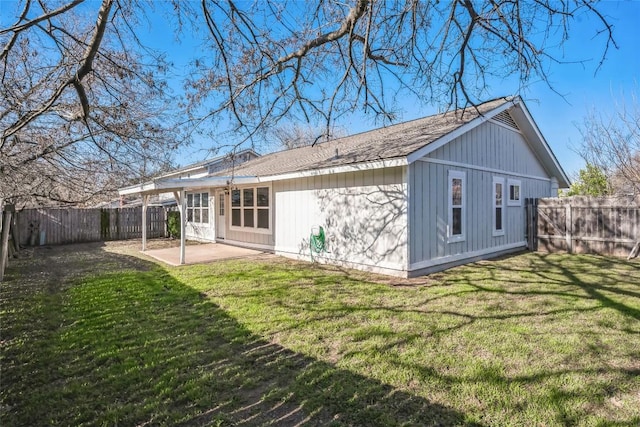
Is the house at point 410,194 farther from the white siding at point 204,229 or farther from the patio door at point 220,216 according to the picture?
the white siding at point 204,229

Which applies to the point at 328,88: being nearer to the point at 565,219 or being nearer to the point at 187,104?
the point at 187,104

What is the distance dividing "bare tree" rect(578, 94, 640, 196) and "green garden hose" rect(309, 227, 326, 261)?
8996 millimetres

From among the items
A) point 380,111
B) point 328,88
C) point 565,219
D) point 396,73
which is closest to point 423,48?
point 396,73

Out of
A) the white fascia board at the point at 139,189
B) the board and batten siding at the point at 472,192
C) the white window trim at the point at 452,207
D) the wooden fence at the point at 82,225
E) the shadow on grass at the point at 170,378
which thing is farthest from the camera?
the wooden fence at the point at 82,225

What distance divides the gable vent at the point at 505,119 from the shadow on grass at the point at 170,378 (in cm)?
914

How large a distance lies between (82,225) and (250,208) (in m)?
8.60

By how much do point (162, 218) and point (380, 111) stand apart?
1444 cm

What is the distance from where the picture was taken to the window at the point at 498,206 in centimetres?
997

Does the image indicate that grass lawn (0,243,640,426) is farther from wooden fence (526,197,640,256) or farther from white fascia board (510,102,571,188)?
white fascia board (510,102,571,188)

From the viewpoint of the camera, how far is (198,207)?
1532 centimetres

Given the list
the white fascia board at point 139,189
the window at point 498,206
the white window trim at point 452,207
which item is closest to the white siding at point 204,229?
the white fascia board at point 139,189

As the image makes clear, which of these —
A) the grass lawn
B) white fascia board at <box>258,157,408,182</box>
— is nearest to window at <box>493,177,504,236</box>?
the grass lawn

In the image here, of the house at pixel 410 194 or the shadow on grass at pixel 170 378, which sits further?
the house at pixel 410 194

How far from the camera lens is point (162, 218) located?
17.5m
